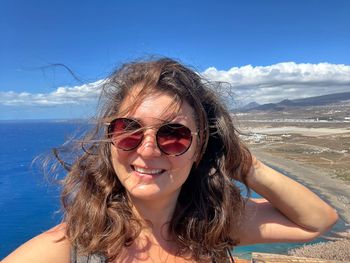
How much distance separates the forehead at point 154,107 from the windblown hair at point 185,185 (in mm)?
25

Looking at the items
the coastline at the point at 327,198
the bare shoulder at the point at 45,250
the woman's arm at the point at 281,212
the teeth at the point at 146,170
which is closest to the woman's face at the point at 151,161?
the teeth at the point at 146,170

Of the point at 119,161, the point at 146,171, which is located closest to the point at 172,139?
the point at 146,171

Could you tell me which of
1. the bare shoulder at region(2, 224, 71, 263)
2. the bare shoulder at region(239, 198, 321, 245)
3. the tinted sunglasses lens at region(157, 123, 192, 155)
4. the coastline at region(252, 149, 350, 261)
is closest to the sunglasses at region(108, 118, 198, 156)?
the tinted sunglasses lens at region(157, 123, 192, 155)

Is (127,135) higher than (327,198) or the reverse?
Result: higher

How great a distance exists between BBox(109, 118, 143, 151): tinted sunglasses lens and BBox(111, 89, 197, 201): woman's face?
3 centimetres

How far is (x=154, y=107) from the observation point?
2170 millimetres

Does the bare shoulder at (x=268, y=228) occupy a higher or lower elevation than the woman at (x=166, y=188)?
lower

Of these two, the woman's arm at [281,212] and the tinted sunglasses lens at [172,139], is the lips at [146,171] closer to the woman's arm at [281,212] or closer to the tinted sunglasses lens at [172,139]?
the tinted sunglasses lens at [172,139]

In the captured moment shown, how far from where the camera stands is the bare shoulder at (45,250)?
168 cm

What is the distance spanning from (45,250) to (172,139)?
91 centimetres

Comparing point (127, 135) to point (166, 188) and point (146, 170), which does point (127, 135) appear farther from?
point (166, 188)

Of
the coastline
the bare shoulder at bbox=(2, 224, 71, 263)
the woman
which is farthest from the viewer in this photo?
the coastline

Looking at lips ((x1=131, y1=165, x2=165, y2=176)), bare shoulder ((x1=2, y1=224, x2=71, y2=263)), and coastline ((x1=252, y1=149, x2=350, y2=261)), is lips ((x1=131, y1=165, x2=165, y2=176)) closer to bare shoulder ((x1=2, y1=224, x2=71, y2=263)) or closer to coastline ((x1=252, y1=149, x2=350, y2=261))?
bare shoulder ((x1=2, y1=224, x2=71, y2=263))

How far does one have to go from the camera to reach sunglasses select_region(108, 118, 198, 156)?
2.10 meters
